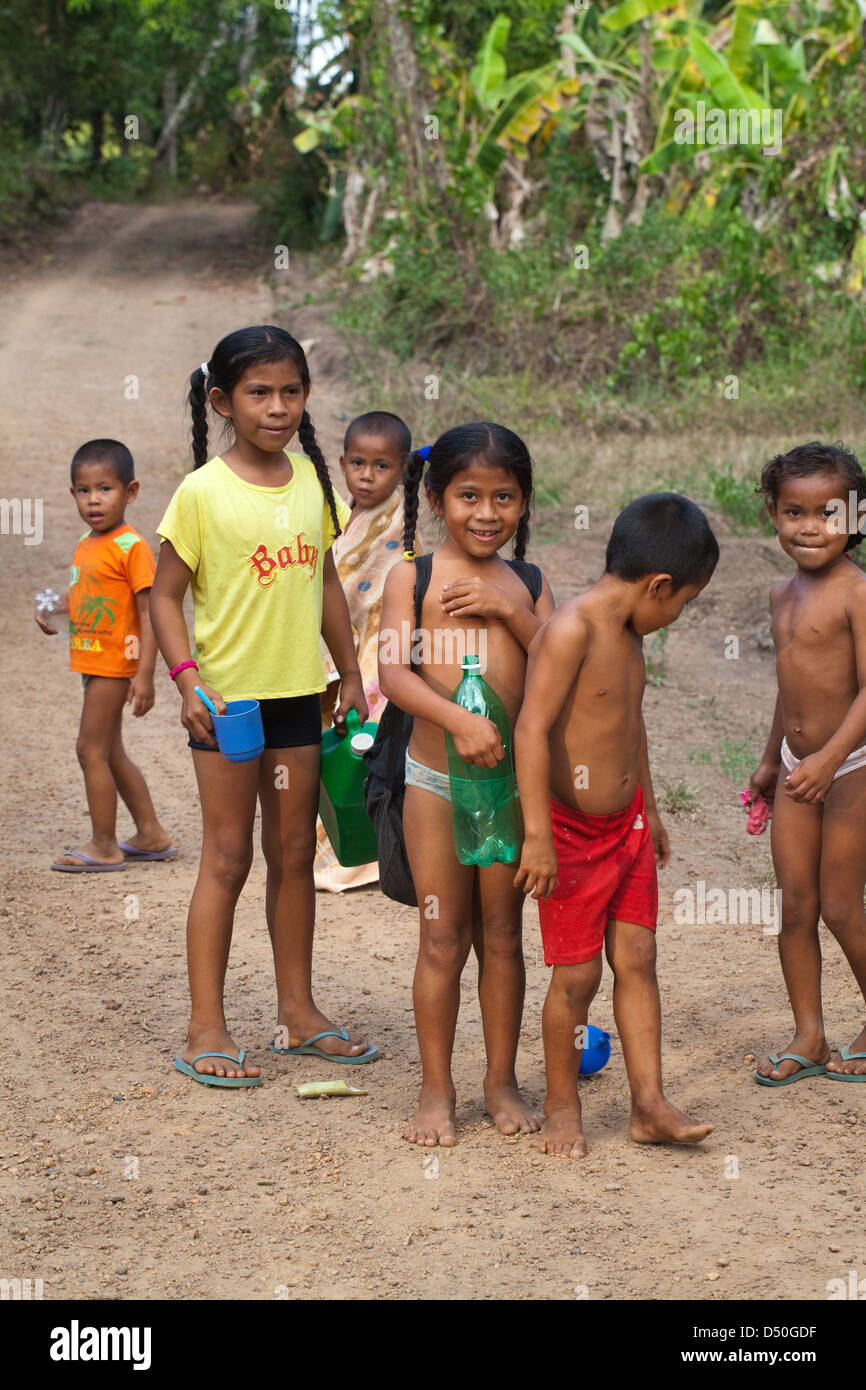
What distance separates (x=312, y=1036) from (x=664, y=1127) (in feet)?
3.39

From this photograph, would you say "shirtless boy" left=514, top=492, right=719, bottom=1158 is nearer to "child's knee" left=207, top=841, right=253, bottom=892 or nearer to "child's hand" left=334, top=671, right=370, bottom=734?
"child's hand" left=334, top=671, right=370, bottom=734

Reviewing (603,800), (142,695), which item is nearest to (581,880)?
(603,800)

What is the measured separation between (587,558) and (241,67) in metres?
21.3

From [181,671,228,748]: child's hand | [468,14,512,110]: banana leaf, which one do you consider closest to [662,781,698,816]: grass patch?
[181,671,228,748]: child's hand

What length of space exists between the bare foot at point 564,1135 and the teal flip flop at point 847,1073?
2.49 ft

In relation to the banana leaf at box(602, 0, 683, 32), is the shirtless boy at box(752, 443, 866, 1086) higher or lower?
lower

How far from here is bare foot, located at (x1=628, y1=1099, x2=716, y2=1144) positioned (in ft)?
10.1

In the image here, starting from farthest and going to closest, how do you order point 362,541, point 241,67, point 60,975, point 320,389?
1. point 241,67
2. point 320,389
3. point 362,541
4. point 60,975

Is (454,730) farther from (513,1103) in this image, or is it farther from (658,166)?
(658,166)

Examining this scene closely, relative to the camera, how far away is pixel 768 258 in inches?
481

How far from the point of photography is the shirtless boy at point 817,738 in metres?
3.39

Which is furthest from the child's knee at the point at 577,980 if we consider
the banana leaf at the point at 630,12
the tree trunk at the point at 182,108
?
the tree trunk at the point at 182,108

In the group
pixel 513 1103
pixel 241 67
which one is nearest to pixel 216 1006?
pixel 513 1103

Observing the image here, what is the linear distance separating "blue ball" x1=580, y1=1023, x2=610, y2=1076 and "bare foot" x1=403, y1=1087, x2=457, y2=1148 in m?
0.46
